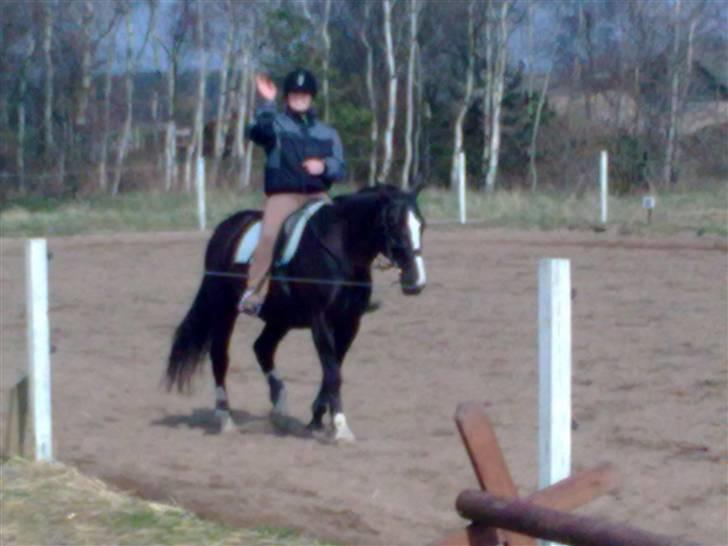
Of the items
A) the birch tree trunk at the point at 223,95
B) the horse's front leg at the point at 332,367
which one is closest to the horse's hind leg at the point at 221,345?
the horse's front leg at the point at 332,367

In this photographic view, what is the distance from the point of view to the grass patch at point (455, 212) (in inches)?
1018

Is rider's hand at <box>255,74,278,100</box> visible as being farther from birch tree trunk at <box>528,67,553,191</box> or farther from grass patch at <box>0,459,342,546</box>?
birch tree trunk at <box>528,67,553,191</box>

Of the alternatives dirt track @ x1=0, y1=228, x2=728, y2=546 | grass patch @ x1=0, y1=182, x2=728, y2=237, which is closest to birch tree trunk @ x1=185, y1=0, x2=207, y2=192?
grass patch @ x1=0, y1=182, x2=728, y2=237

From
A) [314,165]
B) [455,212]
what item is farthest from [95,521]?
[455,212]

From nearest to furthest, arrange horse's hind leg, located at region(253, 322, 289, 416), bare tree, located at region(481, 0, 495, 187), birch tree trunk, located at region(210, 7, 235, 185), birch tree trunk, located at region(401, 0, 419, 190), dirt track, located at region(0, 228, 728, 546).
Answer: dirt track, located at region(0, 228, 728, 546) → horse's hind leg, located at region(253, 322, 289, 416) → birch tree trunk, located at region(401, 0, 419, 190) → bare tree, located at region(481, 0, 495, 187) → birch tree trunk, located at region(210, 7, 235, 185)

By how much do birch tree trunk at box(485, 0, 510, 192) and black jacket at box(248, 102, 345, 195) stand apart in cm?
3753

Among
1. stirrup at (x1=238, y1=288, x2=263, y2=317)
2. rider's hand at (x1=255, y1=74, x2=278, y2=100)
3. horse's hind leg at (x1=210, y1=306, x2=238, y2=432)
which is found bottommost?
horse's hind leg at (x1=210, y1=306, x2=238, y2=432)

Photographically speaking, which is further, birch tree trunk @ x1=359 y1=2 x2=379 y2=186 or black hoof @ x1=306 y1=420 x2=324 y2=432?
birch tree trunk @ x1=359 y1=2 x2=379 y2=186

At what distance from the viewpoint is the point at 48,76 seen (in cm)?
5041

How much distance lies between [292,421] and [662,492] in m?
3.12

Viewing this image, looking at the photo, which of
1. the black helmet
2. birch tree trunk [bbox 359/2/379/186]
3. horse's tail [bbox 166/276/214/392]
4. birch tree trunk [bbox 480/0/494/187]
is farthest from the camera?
birch tree trunk [bbox 480/0/494/187]

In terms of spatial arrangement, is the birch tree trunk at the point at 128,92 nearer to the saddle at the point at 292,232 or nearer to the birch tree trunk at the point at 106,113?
the birch tree trunk at the point at 106,113

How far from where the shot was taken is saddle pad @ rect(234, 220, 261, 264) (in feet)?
33.2

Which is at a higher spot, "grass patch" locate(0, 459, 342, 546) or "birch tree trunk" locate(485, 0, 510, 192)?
"birch tree trunk" locate(485, 0, 510, 192)
